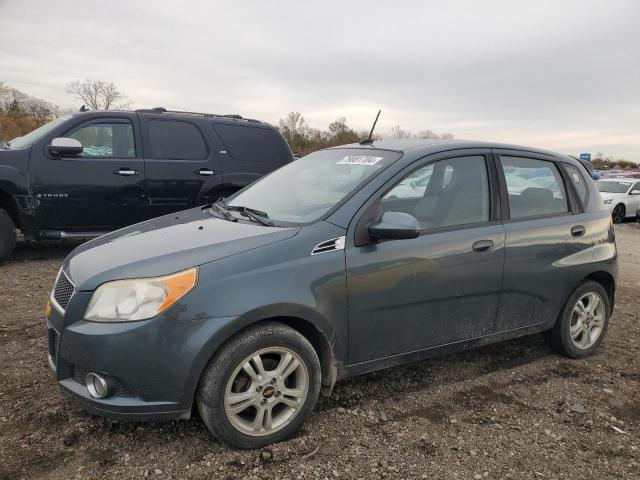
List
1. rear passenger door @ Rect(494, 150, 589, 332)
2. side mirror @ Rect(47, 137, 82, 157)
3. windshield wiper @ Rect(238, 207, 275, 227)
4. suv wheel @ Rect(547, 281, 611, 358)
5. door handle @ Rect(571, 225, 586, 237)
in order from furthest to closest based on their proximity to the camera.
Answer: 1. side mirror @ Rect(47, 137, 82, 157)
2. suv wheel @ Rect(547, 281, 611, 358)
3. door handle @ Rect(571, 225, 586, 237)
4. rear passenger door @ Rect(494, 150, 589, 332)
5. windshield wiper @ Rect(238, 207, 275, 227)

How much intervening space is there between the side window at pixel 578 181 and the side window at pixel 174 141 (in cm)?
483

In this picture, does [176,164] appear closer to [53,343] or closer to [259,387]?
[53,343]

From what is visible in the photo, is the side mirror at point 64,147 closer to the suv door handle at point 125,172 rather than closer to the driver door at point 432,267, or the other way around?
the suv door handle at point 125,172

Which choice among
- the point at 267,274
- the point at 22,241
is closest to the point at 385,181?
the point at 267,274

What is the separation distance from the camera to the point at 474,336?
3.49 metres

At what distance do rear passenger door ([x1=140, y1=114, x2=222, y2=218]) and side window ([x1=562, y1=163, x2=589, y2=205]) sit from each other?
4.68 metres

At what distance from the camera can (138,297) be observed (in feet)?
8.18

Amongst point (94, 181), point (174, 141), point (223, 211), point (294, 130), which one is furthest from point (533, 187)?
point (294, 130)

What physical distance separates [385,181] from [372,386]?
4.60 ft

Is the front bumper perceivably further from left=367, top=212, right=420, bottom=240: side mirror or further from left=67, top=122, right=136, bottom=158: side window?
left=67, top=122, right=136, bottom=158: side window

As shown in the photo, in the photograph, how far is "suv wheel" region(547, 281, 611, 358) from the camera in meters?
4.02

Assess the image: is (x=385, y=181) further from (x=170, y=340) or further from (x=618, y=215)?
(x=618, y=215)

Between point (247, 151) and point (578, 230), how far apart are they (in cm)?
492

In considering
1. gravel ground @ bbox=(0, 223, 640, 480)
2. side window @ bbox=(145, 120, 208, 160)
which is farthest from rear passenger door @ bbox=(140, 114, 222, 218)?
gravel ground @ bbox=(0, 223, 640, 480)
